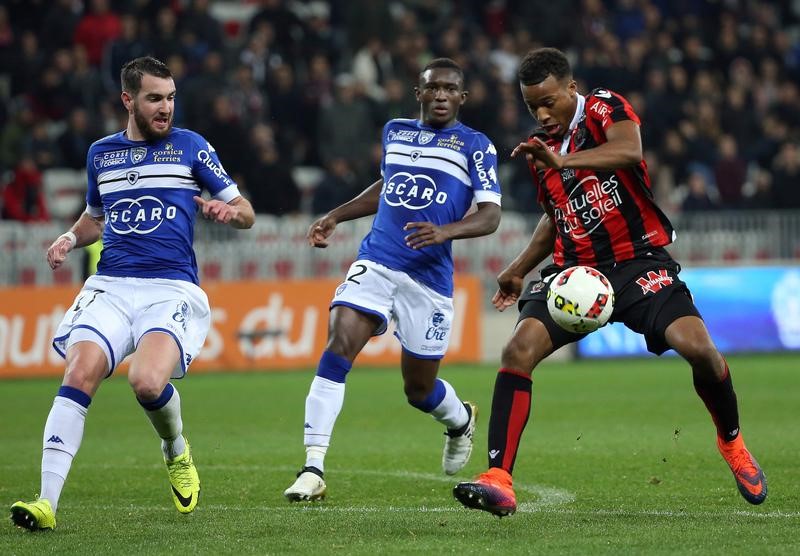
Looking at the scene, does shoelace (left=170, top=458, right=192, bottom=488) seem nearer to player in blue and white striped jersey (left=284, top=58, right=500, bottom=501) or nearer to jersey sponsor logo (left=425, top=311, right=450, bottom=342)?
player in blue and white striped jersey (left=284, top=58, right=500, bottom=501)

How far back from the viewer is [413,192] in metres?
7.95

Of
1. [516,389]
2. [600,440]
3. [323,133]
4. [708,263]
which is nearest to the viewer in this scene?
[516,389]

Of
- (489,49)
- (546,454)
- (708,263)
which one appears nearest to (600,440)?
(546,454)

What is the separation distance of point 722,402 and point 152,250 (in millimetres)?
2914

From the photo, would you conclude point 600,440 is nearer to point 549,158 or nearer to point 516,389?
point 516,389

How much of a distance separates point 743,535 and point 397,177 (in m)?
3.12

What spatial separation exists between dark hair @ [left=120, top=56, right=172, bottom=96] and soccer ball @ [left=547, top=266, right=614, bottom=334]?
2.23m

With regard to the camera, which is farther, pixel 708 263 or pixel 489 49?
pixel 489 49

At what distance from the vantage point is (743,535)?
5824mm

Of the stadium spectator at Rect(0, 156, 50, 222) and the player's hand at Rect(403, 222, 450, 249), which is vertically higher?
the stadium spectator at Rect(0, 156, 50, 222)

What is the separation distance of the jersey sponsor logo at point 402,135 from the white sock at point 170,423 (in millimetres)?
2171

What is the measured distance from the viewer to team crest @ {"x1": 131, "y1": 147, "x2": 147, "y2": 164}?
6871 mm

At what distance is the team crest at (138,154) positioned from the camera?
6.87 m

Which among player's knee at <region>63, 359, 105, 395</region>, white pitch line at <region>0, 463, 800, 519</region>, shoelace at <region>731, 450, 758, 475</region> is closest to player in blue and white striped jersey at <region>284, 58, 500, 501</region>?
white pitch line at <region>0, 463, 800, 519</region>
